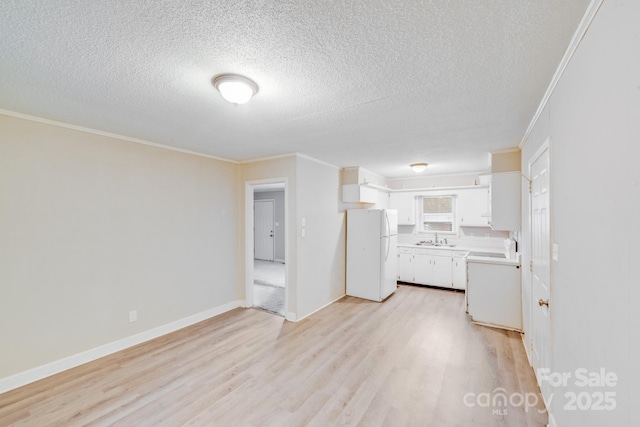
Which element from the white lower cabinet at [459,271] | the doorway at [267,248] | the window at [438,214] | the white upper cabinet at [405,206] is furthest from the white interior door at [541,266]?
the white upper cabinet at [405,206]

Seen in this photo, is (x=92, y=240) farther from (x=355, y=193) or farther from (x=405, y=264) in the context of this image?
(x=405, y=264)

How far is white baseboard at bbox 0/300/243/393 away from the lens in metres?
2.38

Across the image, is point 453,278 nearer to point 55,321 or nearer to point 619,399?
point 619,399

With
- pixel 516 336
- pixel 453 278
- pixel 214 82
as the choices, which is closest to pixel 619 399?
pixel 214 82

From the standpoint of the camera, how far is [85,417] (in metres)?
2.02

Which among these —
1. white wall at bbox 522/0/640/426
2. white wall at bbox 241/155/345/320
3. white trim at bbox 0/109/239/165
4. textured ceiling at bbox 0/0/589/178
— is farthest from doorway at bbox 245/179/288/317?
white wall at bbox 522/0/640/426

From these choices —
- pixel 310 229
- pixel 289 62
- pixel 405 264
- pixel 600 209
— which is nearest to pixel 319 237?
pixel 310 229

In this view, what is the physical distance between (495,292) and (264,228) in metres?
7.19

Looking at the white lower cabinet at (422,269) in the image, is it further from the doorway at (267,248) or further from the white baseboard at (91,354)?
the white baseboard at (91,354)

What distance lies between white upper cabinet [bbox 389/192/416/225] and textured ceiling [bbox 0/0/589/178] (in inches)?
130

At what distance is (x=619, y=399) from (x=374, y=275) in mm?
3915

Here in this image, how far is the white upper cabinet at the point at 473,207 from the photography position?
534cm

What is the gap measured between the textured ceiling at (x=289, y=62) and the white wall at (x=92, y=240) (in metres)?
0.41

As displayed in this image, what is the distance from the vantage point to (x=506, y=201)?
3.52m
